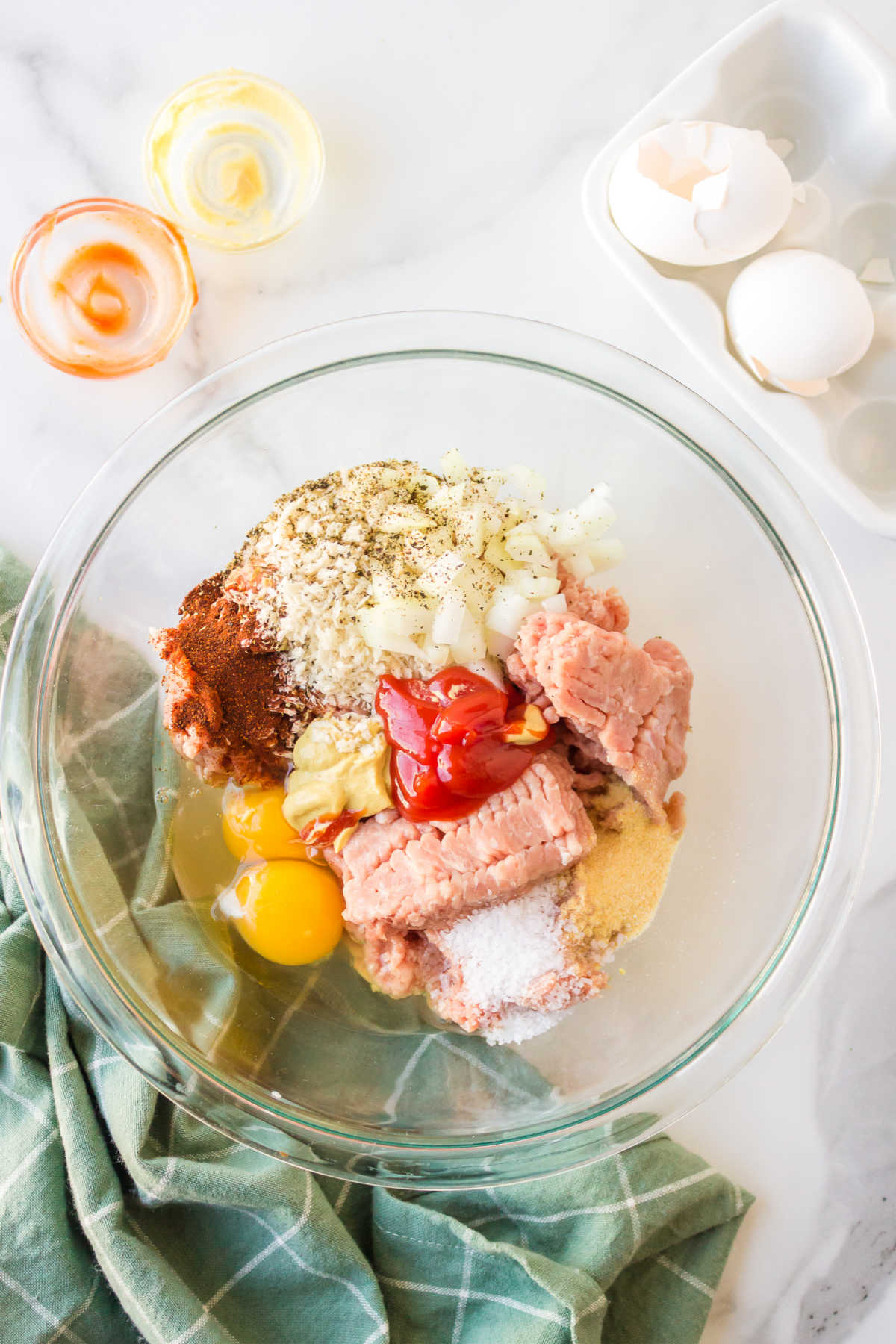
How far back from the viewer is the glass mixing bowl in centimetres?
196

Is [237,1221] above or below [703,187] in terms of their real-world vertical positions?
below

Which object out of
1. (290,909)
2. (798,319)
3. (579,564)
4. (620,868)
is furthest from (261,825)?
(798,319)

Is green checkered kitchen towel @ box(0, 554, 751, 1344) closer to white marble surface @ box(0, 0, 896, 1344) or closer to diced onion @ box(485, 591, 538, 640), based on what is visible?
white marble surface @ box(0, 0, 896, 1344)

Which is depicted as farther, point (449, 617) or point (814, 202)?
point (814, 202)

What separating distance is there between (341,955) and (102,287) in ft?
5.27

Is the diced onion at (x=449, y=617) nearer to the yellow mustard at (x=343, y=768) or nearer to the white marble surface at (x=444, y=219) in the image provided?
the yellow mustard at (x=343, y=768)

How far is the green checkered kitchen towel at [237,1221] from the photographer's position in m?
1.92

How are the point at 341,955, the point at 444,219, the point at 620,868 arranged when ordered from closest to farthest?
the point at 620,868
the point at 341,955
the point at 444,219

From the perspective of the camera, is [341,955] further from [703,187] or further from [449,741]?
[703,187]

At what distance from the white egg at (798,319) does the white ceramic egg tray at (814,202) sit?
4 cm

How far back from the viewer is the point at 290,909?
6.40 ft

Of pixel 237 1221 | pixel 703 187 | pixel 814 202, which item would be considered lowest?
pixel 237 1221

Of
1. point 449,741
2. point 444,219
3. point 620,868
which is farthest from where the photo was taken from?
point 444,219

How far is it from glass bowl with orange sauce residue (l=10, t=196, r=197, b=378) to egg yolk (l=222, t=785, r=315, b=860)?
39.6 inches
